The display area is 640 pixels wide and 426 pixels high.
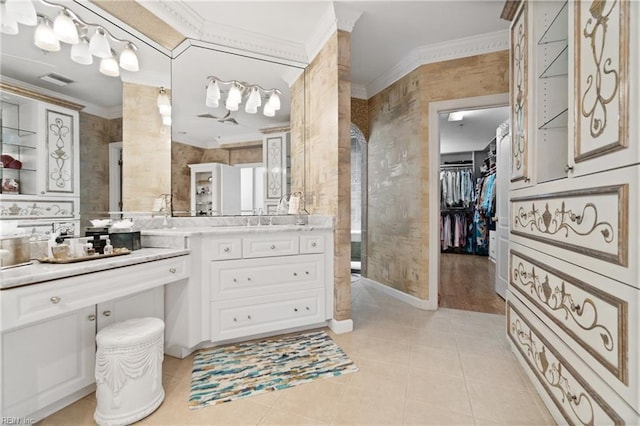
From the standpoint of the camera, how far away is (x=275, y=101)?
116 inches

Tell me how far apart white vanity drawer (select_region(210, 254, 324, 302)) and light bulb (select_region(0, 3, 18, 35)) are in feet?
5.71

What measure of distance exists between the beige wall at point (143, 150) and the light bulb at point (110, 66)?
0.10 meters

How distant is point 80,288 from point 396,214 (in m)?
3.05

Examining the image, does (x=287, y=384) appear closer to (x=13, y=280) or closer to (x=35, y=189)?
(x=13, y=280)

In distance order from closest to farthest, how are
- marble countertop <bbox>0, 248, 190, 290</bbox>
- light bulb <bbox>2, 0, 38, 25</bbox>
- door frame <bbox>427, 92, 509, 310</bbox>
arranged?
1. marble countertop <bbox>0, 248, 190, 290</bbox>
2. light bulb <bbox>2, 0, 38, 25</bbox>
3. door frame <bbox>427, 92, 509, 310</bbox>

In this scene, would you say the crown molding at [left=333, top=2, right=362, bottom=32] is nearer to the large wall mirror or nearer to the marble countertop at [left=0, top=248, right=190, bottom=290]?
the large wall mirror

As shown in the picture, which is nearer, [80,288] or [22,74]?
[80,288]

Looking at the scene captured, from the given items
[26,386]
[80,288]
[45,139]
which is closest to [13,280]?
[80,288]

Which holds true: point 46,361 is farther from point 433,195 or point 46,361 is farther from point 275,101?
point 433,195

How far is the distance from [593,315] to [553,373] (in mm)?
521

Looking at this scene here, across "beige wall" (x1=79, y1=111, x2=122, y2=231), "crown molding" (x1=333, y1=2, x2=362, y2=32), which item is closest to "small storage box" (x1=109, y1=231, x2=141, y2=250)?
"beige wall" (x1=79, y1=111, x2=122, y2=231)

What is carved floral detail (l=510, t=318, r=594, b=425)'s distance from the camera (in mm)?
1181

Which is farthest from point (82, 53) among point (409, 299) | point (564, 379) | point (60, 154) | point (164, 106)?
point (409, 299)

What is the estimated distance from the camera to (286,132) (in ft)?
9.89
